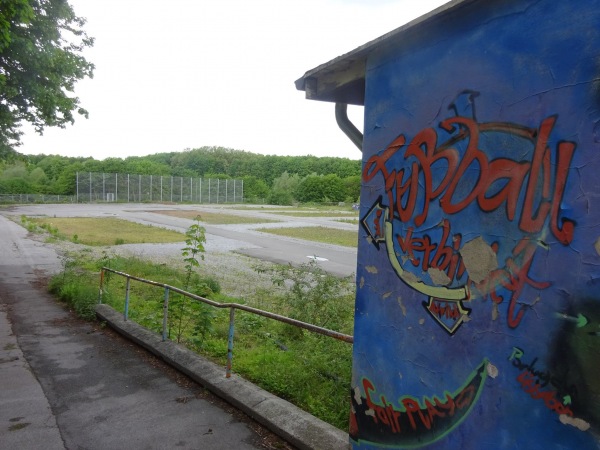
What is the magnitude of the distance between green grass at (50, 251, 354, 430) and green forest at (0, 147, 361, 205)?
73.0 metres

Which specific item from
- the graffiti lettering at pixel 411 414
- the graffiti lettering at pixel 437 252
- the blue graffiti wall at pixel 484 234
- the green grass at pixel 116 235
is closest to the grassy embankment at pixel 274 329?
the graffiti lettering at pixel 411 414

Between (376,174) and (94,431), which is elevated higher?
(376,174)

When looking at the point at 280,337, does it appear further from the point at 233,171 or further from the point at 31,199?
the point at 233,171

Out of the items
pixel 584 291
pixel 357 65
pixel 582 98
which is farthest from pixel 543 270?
pixel 357 65

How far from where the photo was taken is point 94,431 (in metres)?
4.19

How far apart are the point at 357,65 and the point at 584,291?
221 centimetres

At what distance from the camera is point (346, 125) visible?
12.3 ft

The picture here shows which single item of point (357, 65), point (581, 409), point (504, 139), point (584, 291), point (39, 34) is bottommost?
point (581, 409)

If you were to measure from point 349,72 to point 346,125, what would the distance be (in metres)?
0.46

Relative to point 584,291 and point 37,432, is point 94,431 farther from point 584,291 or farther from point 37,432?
point 584,291

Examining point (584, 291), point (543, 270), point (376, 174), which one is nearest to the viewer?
point (584, 291)

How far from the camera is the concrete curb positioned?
3.86 m

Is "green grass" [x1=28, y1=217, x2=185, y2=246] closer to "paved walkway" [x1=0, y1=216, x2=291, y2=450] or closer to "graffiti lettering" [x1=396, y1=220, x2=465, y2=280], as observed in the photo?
"paved walkway" [x1=0, y1=216, x2=291, y2=450]

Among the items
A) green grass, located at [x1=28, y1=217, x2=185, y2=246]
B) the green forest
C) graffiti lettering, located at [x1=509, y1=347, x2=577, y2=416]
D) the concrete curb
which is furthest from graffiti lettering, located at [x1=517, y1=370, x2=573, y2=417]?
the green forest
